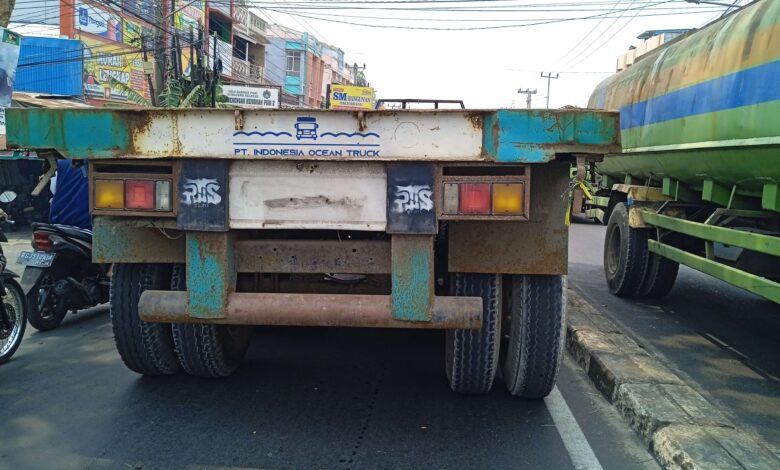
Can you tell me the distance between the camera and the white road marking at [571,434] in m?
3.18

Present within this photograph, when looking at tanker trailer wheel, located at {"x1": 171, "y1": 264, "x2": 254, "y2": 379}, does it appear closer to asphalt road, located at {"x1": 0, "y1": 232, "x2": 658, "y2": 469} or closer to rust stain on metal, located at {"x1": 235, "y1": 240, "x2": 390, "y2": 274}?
asphalt road, located at {"x1": 0, "y1": 232, "x2": 658, "y2": 469}

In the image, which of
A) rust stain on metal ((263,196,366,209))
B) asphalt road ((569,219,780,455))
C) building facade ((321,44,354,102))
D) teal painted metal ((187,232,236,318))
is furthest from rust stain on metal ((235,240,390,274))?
building facade ((321,44,354,102))

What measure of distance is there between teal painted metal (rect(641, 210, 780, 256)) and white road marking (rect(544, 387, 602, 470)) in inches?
73.6

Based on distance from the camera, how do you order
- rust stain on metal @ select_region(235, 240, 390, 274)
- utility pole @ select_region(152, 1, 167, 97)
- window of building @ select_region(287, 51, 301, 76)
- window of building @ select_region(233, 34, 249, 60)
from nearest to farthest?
1. rust stain on metal @ select_region(235, 240, 390, 274)
2. utility pole @ select_region(152, 1, 167, 97)
3. window of building @ select_region(233, 34, 249, 60)
4. window of building @ select_region(287, 51, 301, 76)

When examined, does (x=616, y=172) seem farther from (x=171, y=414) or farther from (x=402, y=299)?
(x=171, y=414)

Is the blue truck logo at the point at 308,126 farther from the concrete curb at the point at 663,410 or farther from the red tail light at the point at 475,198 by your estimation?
the concrete curb at the point at 663,410

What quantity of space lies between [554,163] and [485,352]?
44.8 inches

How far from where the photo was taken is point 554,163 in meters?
3.25

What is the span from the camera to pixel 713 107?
5219mm

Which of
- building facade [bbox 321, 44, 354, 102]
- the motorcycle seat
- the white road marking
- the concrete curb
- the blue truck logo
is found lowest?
the white road marking

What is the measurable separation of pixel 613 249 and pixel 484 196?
5.57 meters

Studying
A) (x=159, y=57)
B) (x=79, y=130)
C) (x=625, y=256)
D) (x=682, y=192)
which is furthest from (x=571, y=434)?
(x=159, y=57)

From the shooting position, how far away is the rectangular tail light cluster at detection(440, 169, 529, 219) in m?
3.00

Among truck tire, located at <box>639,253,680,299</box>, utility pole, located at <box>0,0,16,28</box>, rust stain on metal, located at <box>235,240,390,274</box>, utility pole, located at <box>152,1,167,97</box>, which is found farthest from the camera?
utility pole, located at <box>152,1,167,97</box>
